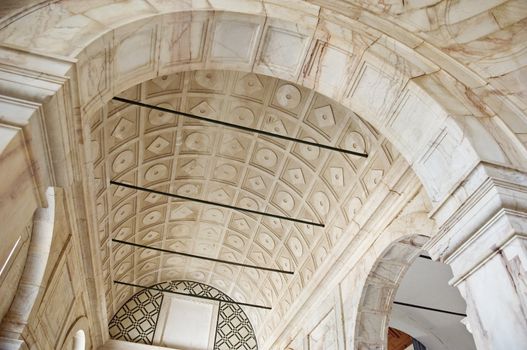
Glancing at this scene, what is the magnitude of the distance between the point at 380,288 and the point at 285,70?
421 centimetres

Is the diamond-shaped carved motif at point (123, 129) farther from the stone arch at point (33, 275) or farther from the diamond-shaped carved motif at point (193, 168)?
the stone arch at point (33, 275)

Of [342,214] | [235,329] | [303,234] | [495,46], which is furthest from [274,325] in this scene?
[495,46]

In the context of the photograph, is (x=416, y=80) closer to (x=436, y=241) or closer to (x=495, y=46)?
(x=495, y=46)

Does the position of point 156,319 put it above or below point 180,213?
below

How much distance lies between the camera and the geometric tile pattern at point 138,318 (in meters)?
12.2

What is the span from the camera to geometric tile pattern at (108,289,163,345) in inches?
479

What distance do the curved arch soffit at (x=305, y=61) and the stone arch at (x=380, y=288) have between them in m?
2.80

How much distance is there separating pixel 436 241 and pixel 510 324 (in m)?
0.97

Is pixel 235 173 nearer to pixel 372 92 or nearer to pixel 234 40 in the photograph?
pixel 234 40

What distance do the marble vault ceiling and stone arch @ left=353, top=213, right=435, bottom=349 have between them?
1.00 metres

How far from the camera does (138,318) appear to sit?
12.6 m

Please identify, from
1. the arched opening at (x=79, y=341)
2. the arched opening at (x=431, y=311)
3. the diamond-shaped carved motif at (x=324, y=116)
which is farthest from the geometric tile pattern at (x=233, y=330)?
the diamond-shaped carved motif at (x=324, y=116)

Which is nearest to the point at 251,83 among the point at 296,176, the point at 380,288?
the point at 296,176

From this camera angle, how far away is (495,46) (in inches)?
162
